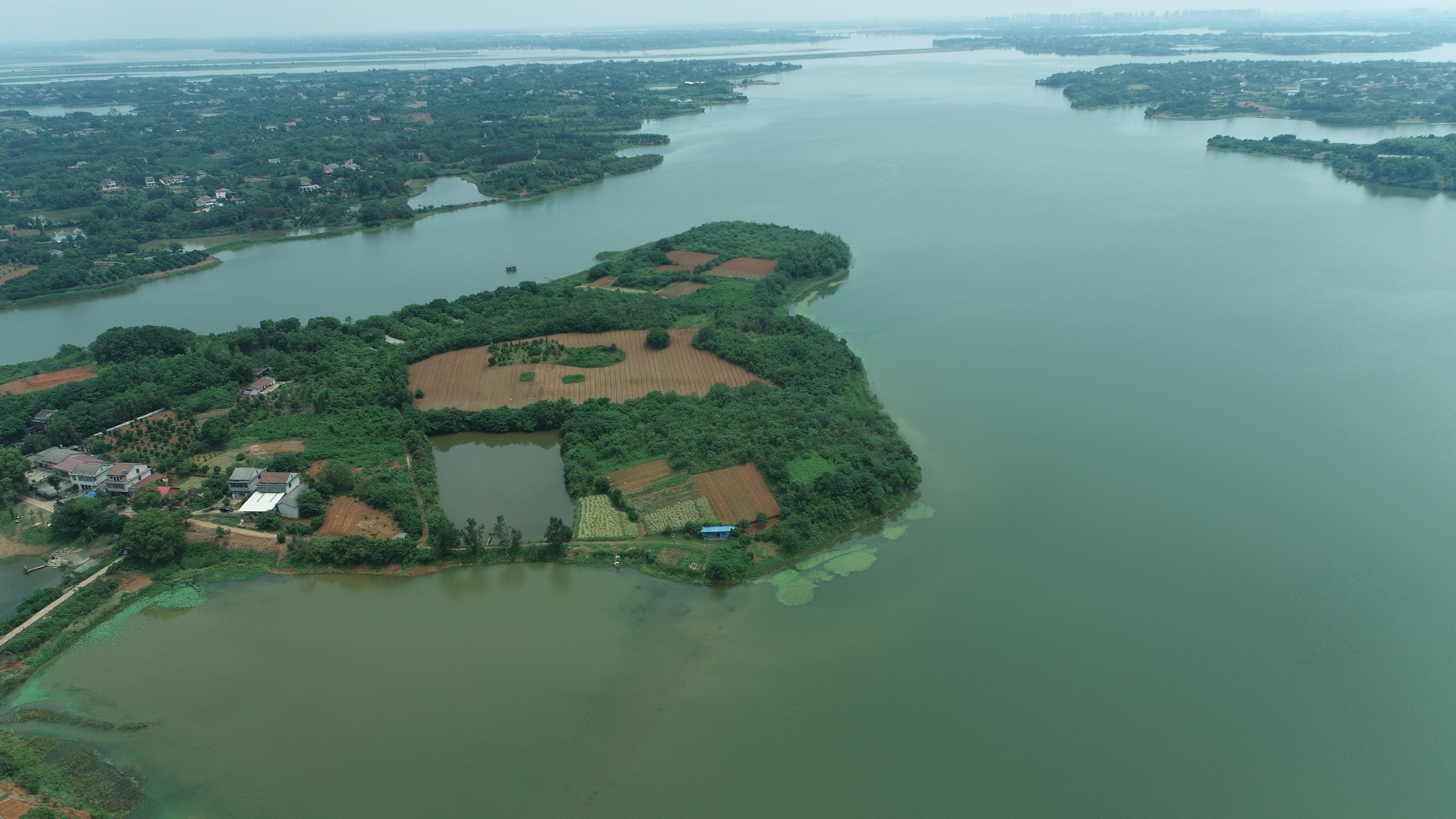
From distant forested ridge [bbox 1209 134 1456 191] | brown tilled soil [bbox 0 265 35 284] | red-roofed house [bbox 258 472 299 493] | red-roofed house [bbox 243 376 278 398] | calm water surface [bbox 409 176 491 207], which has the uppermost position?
distant forested ridge [bbox 1209 134 1456 191]

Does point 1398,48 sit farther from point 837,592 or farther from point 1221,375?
point 837,592

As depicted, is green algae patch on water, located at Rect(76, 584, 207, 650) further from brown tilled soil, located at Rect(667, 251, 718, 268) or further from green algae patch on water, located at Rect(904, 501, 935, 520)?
brown tilled soil, located at Rect(667, 251, 718, 268)

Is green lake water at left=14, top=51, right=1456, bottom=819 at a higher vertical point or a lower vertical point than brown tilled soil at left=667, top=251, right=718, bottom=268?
lower

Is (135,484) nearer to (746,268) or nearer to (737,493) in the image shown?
(737,493)

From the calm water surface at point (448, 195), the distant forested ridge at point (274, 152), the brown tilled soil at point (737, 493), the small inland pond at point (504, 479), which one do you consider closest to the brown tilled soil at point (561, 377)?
the small inland pond at point (504, 479)

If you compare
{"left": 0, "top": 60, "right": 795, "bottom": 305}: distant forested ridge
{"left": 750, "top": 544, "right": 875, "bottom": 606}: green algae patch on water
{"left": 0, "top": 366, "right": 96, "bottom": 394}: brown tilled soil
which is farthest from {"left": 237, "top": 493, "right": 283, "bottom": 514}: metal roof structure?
{"left": 0, "top": 60, "right": 795, "bottom": 305}: distant forested ridge

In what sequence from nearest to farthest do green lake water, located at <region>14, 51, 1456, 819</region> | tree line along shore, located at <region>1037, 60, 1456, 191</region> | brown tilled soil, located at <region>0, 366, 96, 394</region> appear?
green lake water, located at <region>14, 51, 1456, 819</region> < brown tilled soil, located at <region>0, 366, 96, 394</region> < tree line along shore, located at <region>1037, 60, 1456, 191</region>

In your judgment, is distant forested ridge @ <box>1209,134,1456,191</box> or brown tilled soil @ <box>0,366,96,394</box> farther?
distant forested ridge @ <box>1209,134,1456,191</box>

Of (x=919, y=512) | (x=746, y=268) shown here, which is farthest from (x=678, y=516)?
(x=746, y=268)
